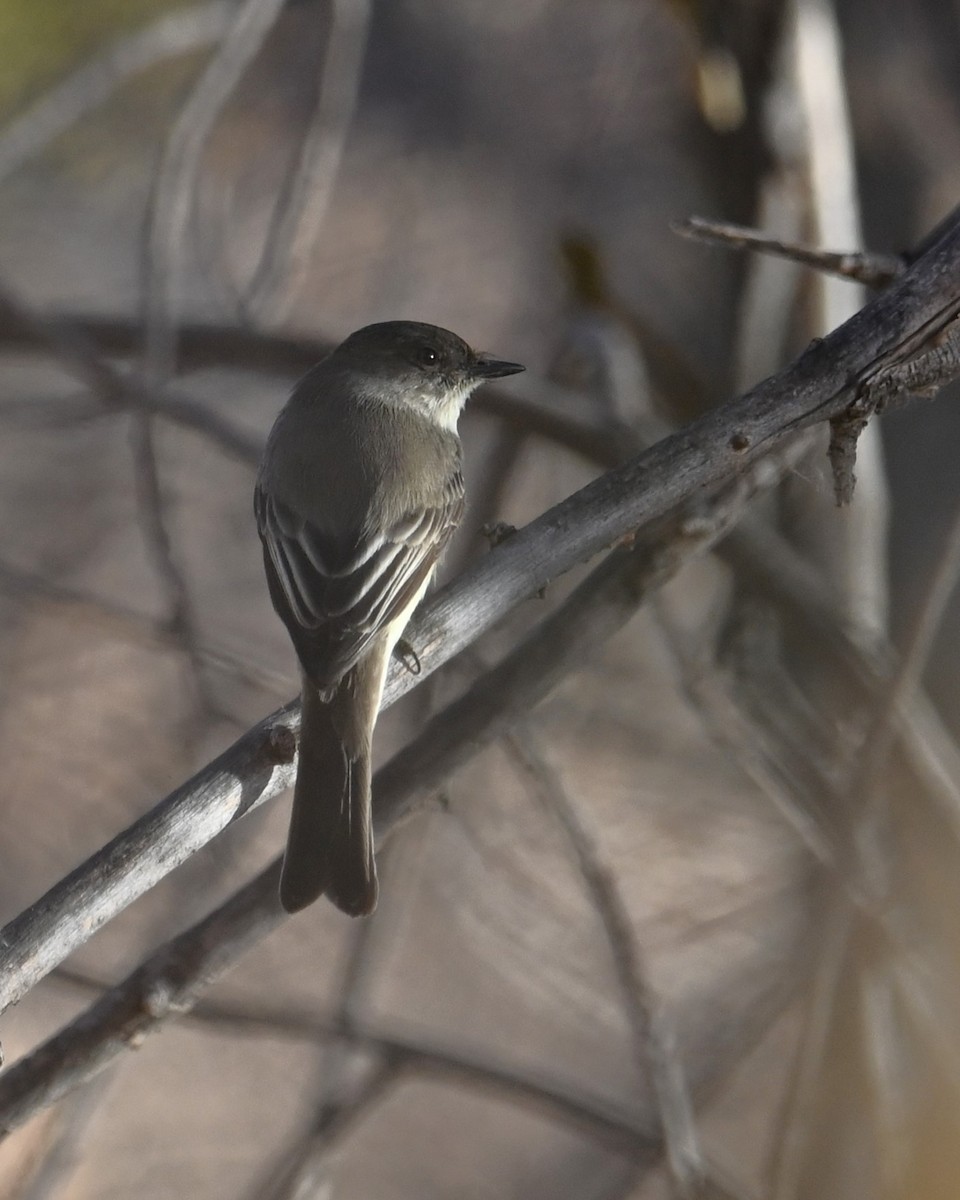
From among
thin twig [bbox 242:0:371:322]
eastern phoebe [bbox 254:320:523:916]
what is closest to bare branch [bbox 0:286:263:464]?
eastern phoebe [bbox 254:320:523:916]

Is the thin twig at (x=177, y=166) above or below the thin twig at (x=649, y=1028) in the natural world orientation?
above

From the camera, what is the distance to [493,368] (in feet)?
12.5

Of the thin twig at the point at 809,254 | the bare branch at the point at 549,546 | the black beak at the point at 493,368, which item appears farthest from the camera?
the black beak at the point at 493,368

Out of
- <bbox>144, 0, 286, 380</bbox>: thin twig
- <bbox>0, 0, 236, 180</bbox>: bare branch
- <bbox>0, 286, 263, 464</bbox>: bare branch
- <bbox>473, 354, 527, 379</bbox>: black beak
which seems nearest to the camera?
<bbox>473, 354, 527, 379</bbox>: black beak

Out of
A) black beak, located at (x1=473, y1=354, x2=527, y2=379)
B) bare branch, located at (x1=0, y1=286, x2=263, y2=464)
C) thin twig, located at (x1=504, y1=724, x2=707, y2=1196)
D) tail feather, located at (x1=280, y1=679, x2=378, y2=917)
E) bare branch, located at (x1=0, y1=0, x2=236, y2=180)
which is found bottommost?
thin twig, located at (x1=504, y1=724, x2=707, y2=1196)

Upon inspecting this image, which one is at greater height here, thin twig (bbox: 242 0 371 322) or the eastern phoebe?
thin twig (bbox: 242 0 371 322)

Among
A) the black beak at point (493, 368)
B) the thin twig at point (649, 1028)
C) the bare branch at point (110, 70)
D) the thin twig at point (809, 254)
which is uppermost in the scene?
the bare branch at point (110, 70)

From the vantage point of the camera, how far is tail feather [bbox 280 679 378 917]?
8.67ft

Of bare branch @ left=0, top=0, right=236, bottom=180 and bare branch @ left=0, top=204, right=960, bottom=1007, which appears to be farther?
bare branch @ left=0, top=0, right=236, bottom=180

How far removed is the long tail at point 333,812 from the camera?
264 cm

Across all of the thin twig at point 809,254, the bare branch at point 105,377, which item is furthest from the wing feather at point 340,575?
the thin twig at point 809,254

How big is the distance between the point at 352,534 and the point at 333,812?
0.74 metres

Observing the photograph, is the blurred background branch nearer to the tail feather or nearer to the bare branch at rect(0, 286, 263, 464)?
the bare branch at rect(0, 286, 263, 464)

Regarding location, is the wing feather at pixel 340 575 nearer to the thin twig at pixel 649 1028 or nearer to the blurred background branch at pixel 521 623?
the blurred background branch at pixel 521 623
